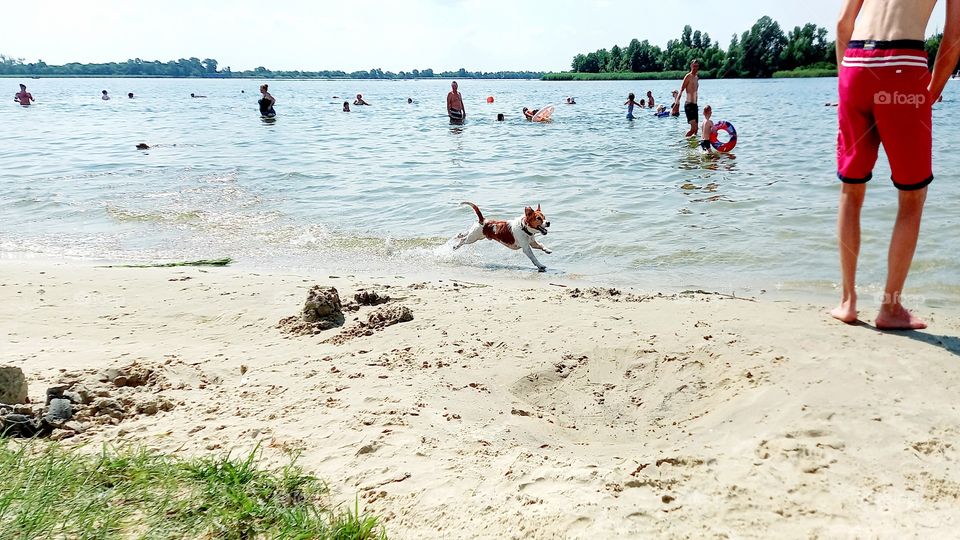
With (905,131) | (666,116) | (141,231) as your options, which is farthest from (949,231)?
(666,116)

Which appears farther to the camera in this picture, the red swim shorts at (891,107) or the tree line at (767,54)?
the tree line at (767,54)

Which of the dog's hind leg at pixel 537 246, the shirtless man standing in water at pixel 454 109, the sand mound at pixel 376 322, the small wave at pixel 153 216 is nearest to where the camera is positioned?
the sand mound at pixel 376 322

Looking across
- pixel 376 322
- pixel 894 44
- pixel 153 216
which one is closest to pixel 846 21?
pixel 894 44

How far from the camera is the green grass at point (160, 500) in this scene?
1.87m

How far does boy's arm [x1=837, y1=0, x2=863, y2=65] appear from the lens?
359 centimetres

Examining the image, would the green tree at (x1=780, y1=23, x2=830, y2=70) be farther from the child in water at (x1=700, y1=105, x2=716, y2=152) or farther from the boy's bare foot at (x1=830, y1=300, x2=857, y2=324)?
the boy's bare foot at (x1=830, y1=300, x2=857, y2=324)

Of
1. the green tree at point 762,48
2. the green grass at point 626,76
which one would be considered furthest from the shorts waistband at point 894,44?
the green tree at point 762,48

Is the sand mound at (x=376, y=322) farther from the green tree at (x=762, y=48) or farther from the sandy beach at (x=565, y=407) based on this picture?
the green tree at (x=762, y=48)

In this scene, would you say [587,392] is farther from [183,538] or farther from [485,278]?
[485,278]

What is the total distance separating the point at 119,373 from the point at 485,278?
375cm

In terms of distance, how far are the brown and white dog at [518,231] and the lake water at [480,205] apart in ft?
0.89

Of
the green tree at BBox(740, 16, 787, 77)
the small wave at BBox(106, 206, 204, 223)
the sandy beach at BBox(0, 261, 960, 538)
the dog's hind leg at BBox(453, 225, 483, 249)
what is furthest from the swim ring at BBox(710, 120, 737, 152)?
the green tree at BBox(740, 16, 787, 77)

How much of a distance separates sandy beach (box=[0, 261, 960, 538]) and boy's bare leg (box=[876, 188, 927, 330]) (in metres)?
0.12

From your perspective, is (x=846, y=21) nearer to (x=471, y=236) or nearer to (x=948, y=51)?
(x=948, y=51)
